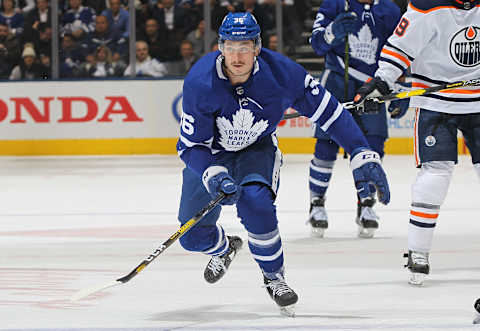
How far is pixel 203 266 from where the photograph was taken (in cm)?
443

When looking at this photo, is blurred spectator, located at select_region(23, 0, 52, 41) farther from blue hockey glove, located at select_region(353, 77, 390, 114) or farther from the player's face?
the player's face

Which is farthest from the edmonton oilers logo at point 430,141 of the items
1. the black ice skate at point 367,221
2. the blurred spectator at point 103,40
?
the blurred spectator at point 103,40

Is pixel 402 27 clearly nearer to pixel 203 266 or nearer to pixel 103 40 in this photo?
pixel 203 266

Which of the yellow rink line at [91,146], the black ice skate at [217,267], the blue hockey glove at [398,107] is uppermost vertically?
the blue hockey glove at [398,107]

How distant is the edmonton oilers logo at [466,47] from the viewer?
395cm

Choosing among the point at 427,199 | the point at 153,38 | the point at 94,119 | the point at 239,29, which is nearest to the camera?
the point at 239,29

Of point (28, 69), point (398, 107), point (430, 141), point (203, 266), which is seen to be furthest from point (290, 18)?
point (430, 141)

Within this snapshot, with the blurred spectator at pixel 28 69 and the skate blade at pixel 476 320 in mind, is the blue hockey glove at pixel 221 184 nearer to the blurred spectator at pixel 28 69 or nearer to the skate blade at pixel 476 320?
the skate blade at pixel 476 320

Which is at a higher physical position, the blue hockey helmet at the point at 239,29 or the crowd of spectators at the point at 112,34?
the blue hockey helmet at the point at 239,29

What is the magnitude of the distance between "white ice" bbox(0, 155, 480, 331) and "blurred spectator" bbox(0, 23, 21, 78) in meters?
2.68

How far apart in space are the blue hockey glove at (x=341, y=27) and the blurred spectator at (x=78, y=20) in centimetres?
506

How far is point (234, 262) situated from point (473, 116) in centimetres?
120

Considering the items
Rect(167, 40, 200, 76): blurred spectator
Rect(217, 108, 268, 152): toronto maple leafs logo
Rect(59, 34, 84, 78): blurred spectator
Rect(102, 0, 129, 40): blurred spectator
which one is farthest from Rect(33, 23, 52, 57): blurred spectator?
Rect(217, 108, 268, 152): toronto maple leafs logo

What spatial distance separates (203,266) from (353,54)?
1.65m
